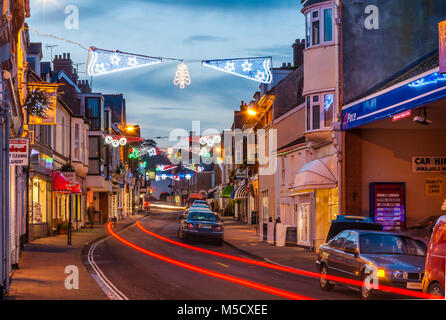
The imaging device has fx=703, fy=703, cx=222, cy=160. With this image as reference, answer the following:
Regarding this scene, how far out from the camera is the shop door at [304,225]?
3336cm

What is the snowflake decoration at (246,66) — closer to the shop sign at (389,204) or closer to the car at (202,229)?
the shop sign at (389,204)

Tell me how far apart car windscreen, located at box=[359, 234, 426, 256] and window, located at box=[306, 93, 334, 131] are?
12.9m

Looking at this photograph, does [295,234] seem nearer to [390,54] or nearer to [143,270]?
[390,54]

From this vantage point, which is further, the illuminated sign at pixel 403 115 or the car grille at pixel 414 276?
the illuminated sign at pixel 403 115

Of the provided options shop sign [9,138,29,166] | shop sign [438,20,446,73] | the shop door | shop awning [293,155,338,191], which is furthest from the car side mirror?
the shop door

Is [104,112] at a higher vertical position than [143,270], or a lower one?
higher

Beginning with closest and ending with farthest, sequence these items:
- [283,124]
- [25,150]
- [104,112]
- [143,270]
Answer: [25,150] → [143,270] → [283,124] → [104,112]

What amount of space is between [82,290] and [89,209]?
123ft

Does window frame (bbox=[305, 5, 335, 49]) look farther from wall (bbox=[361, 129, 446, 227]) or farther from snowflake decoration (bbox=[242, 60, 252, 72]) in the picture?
snowflake decoration (bbox=[242, 60, 252, 72])

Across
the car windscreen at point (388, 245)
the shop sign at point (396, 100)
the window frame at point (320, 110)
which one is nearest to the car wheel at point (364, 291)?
the car windscreen at point (388, 245)

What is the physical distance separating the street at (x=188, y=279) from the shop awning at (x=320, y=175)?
538cm

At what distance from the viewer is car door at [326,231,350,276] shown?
1603cm

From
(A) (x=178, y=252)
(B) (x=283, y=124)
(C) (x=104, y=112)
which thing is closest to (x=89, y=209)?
(C) (x=104, y=112)

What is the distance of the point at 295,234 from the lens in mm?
34062
